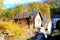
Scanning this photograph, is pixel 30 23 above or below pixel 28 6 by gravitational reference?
below

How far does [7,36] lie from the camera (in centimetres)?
1938

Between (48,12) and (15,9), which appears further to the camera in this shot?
(48,12)

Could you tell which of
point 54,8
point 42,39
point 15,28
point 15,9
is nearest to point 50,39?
point 42,39

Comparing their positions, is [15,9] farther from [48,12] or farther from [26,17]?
[48,12]

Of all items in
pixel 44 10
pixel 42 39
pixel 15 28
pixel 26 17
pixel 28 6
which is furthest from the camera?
pixel 44 10

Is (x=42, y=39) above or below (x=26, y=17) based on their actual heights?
below

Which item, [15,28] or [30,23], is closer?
[15,28]

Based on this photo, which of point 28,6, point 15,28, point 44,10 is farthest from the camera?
point 44,10

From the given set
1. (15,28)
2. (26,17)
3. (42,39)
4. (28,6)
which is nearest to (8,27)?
(15,28)

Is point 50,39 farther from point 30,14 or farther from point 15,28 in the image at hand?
point 30,14

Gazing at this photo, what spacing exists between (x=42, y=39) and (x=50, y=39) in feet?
4.69

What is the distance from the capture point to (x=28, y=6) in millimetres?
45812

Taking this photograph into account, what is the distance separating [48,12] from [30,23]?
697 inches

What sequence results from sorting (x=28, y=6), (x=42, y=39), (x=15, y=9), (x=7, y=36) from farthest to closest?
(x=28, y=6), (x=15, y=9), (x=42, y=39), (x=7, y=36)
